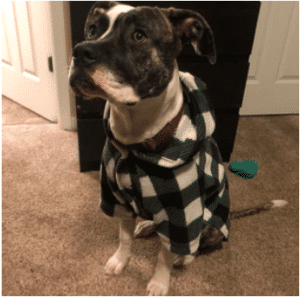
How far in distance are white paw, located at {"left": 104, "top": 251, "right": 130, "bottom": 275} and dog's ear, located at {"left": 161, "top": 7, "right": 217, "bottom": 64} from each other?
77 cm

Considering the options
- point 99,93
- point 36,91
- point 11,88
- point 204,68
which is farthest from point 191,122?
point 11,88

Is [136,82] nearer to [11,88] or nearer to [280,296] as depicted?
[280,296]

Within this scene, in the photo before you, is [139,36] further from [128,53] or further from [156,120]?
[156,120]

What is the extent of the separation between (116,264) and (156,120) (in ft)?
2.00

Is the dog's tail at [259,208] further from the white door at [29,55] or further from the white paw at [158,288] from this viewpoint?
the white door at [29,55]

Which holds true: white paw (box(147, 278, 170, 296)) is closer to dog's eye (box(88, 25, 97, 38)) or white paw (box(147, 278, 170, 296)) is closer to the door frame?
dog's eye (box(88, 25, 97, 38))

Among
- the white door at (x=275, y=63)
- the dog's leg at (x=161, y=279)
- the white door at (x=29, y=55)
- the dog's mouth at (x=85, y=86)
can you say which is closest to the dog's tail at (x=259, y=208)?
the dog's leg at (x=161, y=279)

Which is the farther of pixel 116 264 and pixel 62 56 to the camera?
pixel 62 56

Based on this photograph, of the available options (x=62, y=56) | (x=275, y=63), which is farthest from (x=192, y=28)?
(x=275, y=63)

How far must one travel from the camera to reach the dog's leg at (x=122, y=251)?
1074mm

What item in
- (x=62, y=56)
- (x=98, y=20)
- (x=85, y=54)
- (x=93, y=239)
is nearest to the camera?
(x=85, y=54)

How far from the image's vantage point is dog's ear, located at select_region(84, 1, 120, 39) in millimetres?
704

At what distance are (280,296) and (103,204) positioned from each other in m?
0.70

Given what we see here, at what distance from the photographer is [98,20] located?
2.34 feet
